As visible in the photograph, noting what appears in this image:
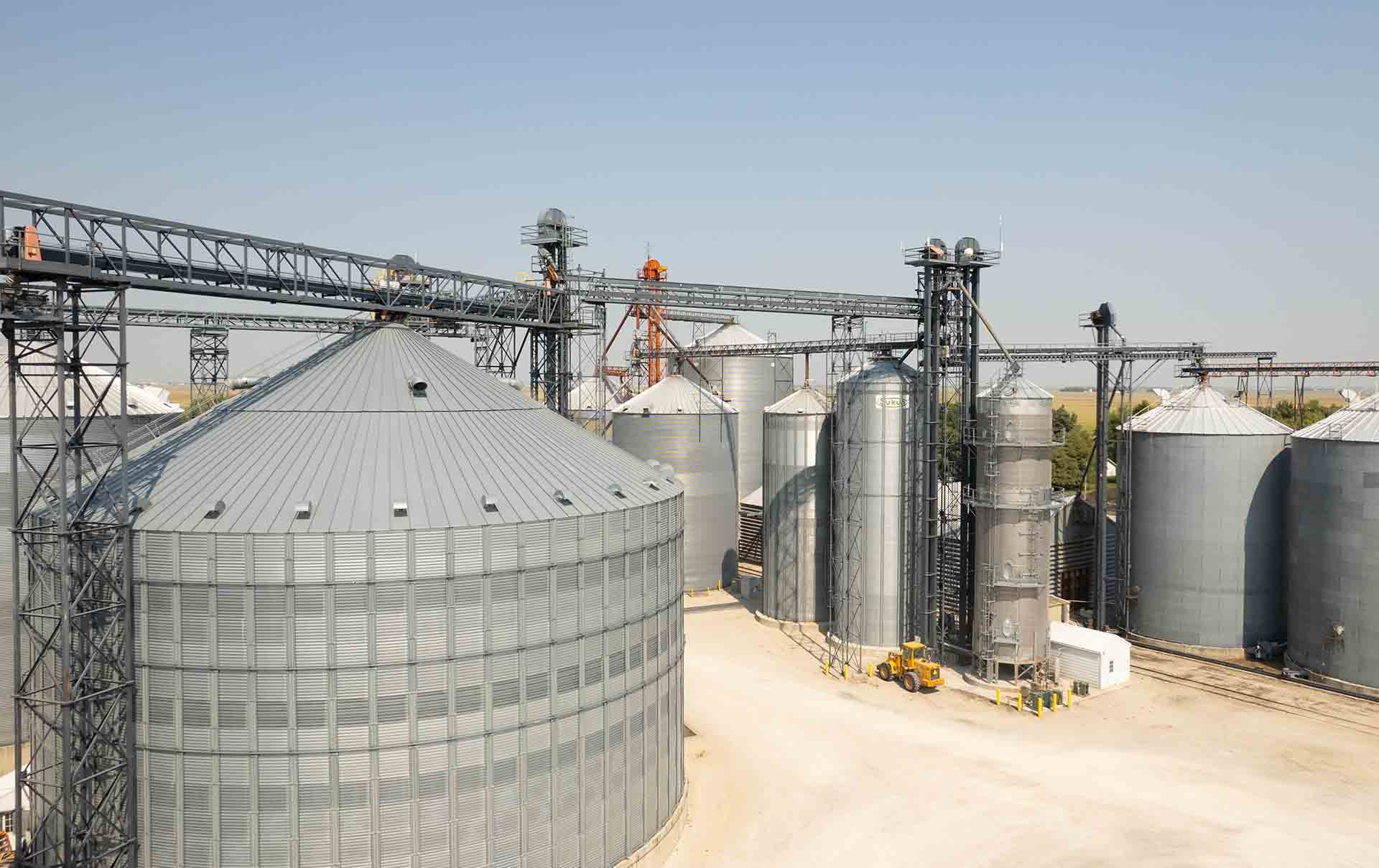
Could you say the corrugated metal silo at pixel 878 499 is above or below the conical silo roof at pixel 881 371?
below

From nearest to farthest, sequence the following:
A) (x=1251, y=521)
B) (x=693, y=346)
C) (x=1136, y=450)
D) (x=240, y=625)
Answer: (x=240, y=625) < (x=1251, y=521) < (x=1136, y=450) < (x=693, y=346)

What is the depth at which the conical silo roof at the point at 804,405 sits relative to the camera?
5697 centimetres

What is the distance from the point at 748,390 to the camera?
8400 centimetres

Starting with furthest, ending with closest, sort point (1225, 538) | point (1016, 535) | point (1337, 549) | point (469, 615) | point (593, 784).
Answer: point (1225, 538) < point (1016, 535) < point (1337, 549) < point (593, 784) < point (469, 615)

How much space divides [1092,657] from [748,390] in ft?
143

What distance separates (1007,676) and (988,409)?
1402 centimetres

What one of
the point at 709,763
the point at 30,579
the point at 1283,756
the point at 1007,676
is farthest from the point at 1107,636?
the point at 30,579

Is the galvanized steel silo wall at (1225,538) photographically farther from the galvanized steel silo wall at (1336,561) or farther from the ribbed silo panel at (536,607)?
the ribbed silo panel at (536,607)

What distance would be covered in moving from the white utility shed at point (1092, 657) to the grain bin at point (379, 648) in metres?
27.1

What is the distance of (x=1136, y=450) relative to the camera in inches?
2146

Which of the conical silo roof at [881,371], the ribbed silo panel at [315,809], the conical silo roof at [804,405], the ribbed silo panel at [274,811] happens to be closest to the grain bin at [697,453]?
the conical silo roof at [804,405]

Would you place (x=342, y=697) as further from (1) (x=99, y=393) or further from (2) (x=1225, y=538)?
(2) (x=1225, y=538)

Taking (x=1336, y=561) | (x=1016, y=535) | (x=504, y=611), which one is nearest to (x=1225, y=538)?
(x=1336, y=561)

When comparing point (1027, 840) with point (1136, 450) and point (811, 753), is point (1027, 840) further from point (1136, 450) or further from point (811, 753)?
point (1136, 450)
